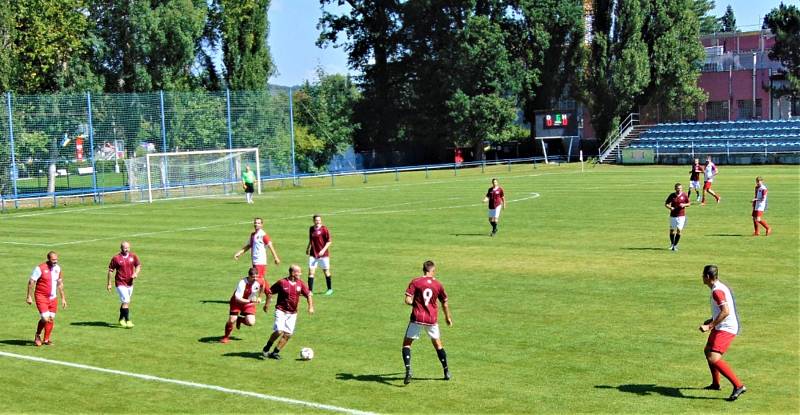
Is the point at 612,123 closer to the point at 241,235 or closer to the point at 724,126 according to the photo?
the point at 724,126

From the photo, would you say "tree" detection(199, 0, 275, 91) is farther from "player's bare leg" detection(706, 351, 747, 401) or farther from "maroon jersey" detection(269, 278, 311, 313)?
"player's bare leg" detection(706, 351, 747, 401)

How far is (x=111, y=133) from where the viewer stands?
200ft

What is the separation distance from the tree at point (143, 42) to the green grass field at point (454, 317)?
3214 centimetres

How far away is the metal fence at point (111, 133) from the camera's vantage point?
57.2 m

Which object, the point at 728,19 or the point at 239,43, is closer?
the point at 239,43

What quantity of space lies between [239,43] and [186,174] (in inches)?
966

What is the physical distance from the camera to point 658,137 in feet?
275

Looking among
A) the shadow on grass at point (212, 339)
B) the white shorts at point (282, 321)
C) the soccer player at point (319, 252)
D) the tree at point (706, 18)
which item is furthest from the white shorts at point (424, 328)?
the tree at point (706, 18)

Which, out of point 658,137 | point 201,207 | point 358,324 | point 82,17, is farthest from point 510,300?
point 658,137

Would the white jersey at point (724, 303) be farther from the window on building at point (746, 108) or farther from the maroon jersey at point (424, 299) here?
the window on building at point (746, 108)

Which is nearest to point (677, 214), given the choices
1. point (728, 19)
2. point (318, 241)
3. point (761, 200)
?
point (761, 200)

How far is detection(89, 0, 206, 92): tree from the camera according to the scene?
7262cm

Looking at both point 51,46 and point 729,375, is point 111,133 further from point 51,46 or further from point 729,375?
point 729,375

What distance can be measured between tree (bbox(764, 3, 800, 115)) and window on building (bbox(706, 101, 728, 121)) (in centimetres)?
1107
